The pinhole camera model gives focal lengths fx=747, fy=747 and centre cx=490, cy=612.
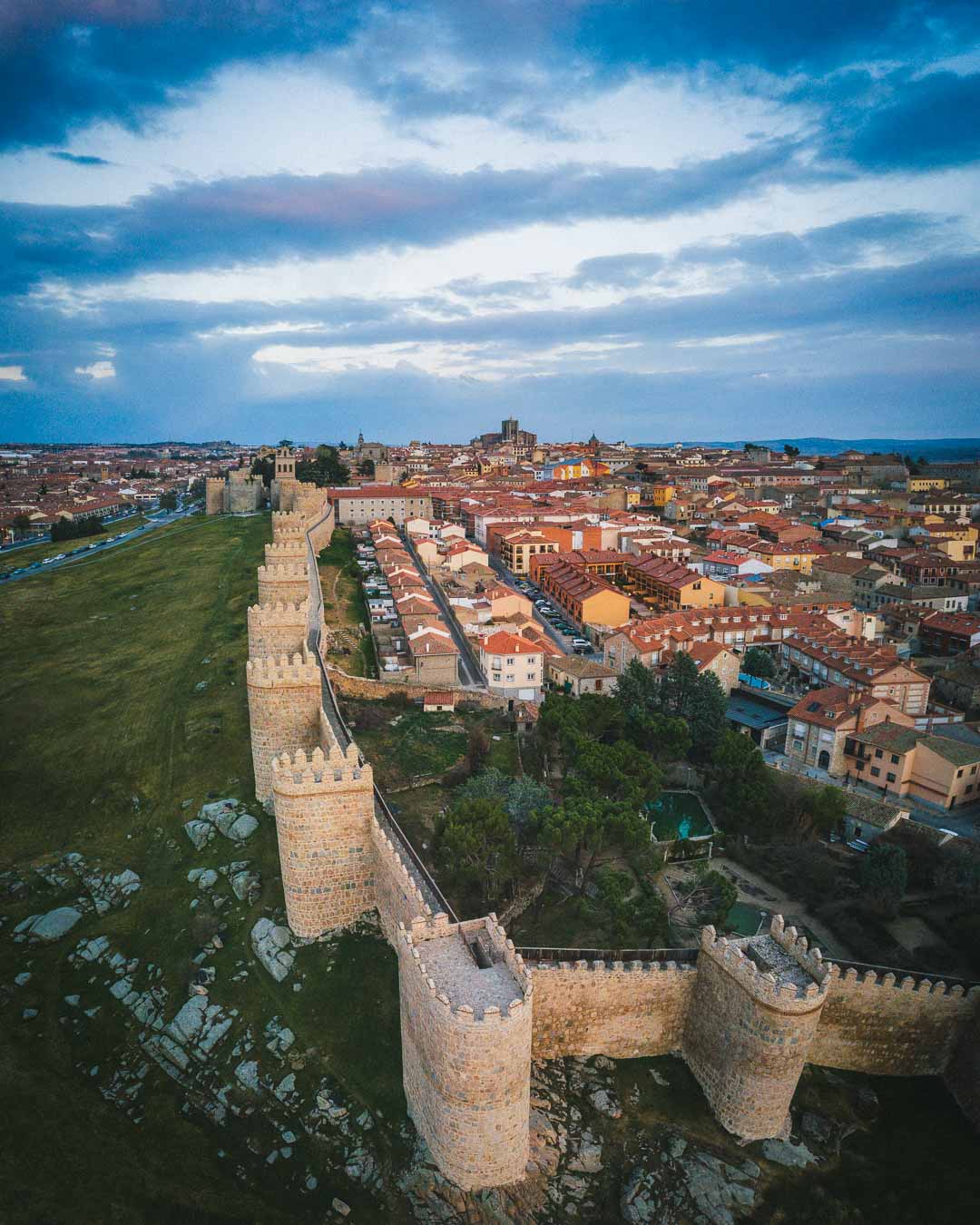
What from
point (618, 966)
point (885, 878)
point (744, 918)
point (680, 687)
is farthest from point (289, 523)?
point (618, 966)

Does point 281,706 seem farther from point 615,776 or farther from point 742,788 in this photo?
point 742,788

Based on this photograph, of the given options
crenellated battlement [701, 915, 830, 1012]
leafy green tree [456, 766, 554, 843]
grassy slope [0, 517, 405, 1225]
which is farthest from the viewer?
A: leafy green tree [456, 766, 554, 843]

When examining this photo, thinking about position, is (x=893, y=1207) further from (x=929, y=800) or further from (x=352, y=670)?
(x=352, y=670)

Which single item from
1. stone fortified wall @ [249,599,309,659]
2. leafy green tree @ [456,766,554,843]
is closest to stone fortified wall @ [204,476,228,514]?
stone fortified wall @ [249,599,309,659]

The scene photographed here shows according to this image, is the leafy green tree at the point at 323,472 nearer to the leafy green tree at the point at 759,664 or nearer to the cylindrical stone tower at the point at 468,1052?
the leafy green tree at the point at 759,664

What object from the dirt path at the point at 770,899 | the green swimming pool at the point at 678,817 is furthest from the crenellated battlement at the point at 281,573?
the dirt path at the point at 770,899

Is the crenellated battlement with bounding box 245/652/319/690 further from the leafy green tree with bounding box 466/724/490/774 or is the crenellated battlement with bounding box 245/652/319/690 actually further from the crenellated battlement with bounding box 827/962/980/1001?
the crenellated battlement with bounding box 827/962/980/1001
